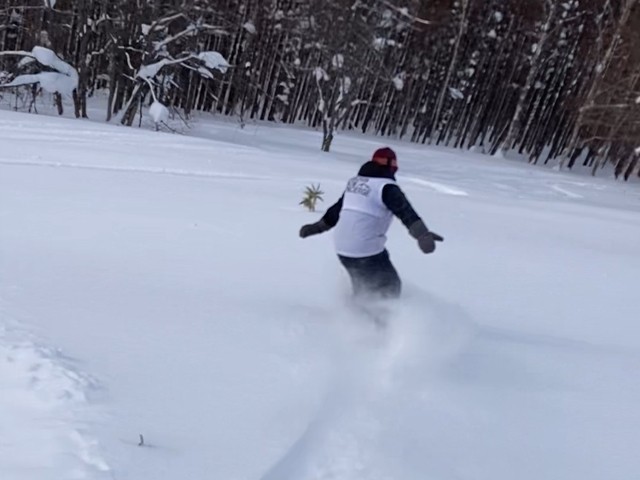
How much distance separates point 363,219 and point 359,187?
0.21 metres

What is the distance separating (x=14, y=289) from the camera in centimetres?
383

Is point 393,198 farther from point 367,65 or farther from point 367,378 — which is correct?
point 367,65

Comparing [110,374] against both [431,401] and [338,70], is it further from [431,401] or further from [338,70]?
[338,70]

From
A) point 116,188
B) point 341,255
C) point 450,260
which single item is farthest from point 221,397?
point 116,188

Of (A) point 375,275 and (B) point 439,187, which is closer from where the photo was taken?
(A) point 375,275

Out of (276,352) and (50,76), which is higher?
(276,352)

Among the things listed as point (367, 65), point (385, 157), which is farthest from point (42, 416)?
point (367, 65)

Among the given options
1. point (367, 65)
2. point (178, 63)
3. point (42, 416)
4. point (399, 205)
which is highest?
point (367, 65)

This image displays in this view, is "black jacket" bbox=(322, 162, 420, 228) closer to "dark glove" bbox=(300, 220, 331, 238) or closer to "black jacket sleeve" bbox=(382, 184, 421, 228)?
"black jacket sleeve" bbox=(382, 184, 421, 228)

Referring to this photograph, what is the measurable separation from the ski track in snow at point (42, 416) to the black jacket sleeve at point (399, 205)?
79.5 inches

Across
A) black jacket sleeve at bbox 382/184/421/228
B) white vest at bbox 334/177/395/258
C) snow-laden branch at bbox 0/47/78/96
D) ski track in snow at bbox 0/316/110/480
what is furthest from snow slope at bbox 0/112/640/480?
snow-laden branch at bbox 0/47/78/96

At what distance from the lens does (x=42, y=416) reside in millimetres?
2564

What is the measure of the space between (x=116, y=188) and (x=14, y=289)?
13.8ft

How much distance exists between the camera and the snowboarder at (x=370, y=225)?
412 centimetres
